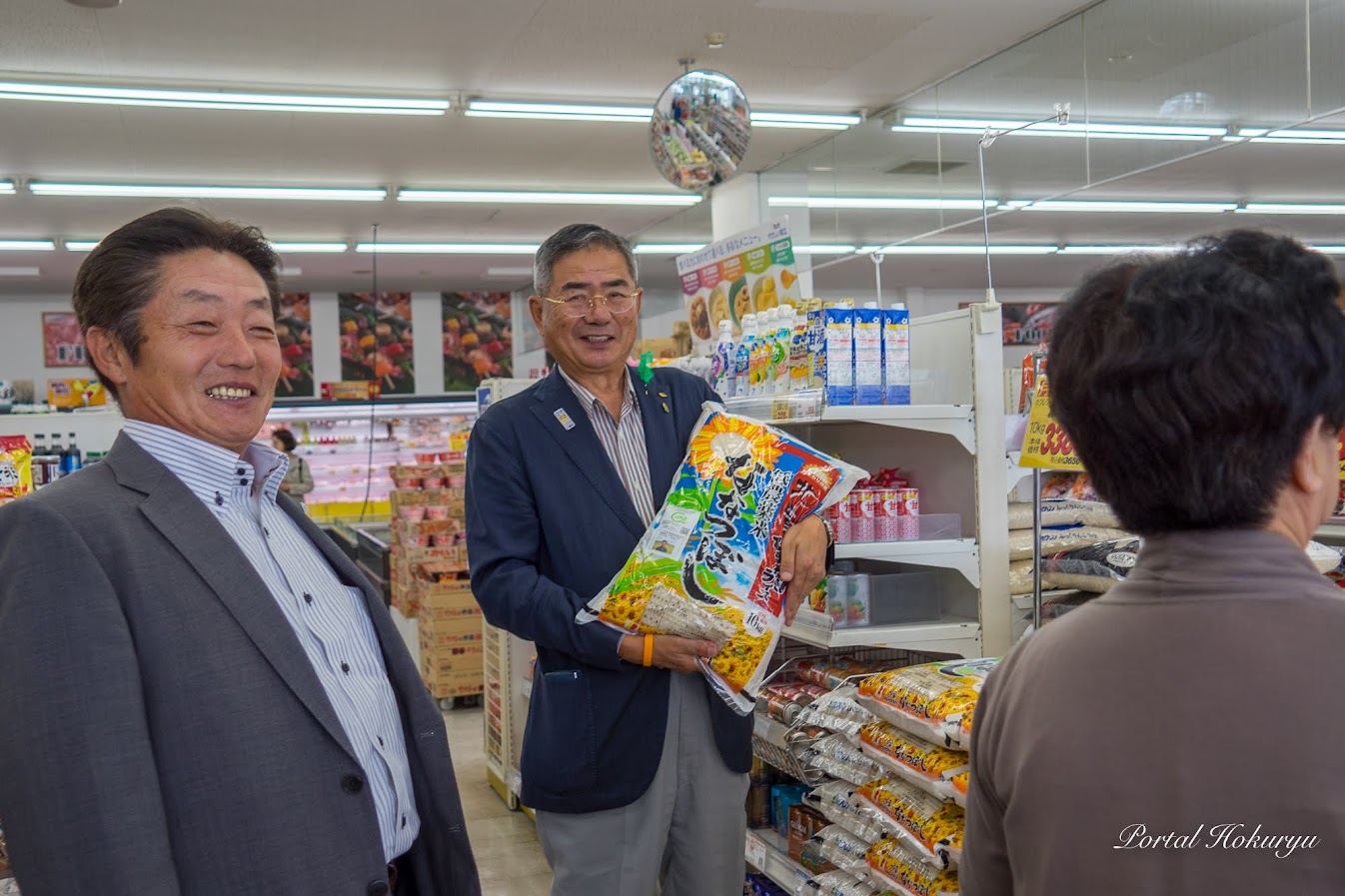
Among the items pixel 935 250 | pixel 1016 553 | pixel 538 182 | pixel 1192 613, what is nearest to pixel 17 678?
pixel 1192 613

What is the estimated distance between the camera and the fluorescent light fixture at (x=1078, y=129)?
21.0 feet

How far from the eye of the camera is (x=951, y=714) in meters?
2.31

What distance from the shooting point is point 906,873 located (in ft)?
8.02

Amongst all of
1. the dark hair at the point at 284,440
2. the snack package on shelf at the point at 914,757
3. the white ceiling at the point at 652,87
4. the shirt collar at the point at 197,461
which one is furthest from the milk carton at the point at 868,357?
the dark hair at the point at 284,440

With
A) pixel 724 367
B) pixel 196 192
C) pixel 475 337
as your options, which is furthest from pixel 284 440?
pixel 724 367

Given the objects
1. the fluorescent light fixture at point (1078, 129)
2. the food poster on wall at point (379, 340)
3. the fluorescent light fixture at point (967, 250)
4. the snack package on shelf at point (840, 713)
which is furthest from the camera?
the food poster on wall at point (379, 340)

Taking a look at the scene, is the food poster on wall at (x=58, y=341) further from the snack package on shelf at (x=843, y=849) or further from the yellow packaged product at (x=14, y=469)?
the snack package on shelf at (x=843, y=849)

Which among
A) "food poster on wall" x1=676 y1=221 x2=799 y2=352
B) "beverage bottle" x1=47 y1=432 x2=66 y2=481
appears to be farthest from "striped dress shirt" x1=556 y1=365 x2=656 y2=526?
"beverage bottle" x1=47 y1=432 x2=66 y2=481

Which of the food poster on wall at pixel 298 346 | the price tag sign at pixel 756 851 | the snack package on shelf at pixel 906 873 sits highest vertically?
the food poster on wall at pixel 298 346

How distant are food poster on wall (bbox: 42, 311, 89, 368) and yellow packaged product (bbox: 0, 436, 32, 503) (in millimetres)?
12835

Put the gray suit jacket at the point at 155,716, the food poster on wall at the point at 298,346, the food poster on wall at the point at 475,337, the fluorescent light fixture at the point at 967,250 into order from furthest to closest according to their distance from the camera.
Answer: the food poster on wall at the point at 475,337, the food poster on wall at the point at 298,346, the fluorescent light fixture at the point at 967,250, the gray suit jacket at the point at 155,716

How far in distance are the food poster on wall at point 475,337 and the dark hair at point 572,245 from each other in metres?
13.8

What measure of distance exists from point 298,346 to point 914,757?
14359mm

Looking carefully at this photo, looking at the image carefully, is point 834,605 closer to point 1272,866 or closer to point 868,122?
point 1272,866
